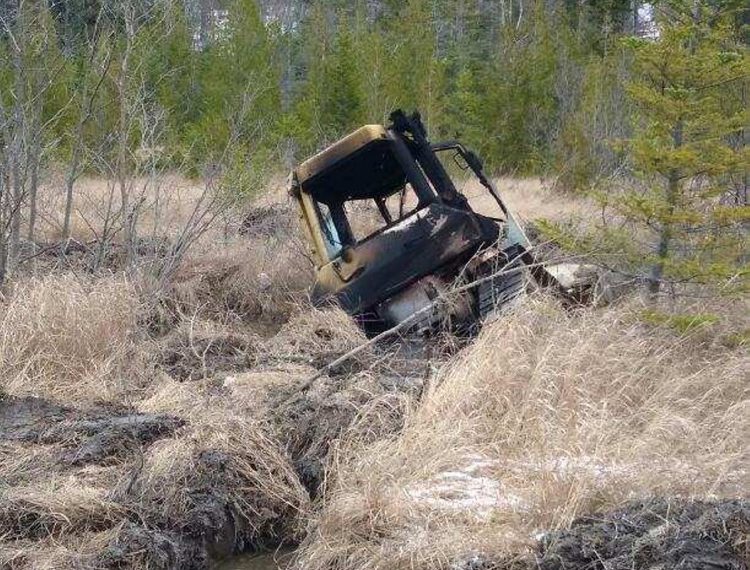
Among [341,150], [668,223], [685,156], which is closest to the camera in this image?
[685,156]

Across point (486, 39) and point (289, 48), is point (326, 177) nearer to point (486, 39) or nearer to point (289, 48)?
point (289, 48)

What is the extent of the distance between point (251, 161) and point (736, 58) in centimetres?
636

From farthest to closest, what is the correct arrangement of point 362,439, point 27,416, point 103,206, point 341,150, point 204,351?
point 103,206 < point 341,150 < point 204,351 < point 27,416 < point 362,439

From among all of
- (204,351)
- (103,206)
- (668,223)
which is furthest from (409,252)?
(103,206)

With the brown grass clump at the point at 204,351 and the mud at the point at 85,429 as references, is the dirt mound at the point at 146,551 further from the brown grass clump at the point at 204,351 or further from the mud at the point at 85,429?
the brown grass clump at the point at 204,351

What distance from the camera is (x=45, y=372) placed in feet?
22.1

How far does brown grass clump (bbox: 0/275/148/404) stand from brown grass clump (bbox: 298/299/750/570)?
2191 mm

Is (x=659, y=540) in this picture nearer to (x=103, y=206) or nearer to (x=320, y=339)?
(x=320, y=339)

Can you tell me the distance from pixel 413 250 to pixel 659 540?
3659mm

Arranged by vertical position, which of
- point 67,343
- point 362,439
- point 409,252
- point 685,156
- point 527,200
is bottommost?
point 527,200

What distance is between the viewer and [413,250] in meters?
7.39

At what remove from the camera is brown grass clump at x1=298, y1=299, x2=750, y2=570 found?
453 centimetres

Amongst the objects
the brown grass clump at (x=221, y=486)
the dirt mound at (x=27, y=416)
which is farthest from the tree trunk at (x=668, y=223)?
the dirt mound at (x=27, y=416)

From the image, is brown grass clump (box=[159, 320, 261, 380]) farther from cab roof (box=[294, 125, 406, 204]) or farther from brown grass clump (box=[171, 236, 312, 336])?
cab roof (box=[294, 125, 406, 204])
